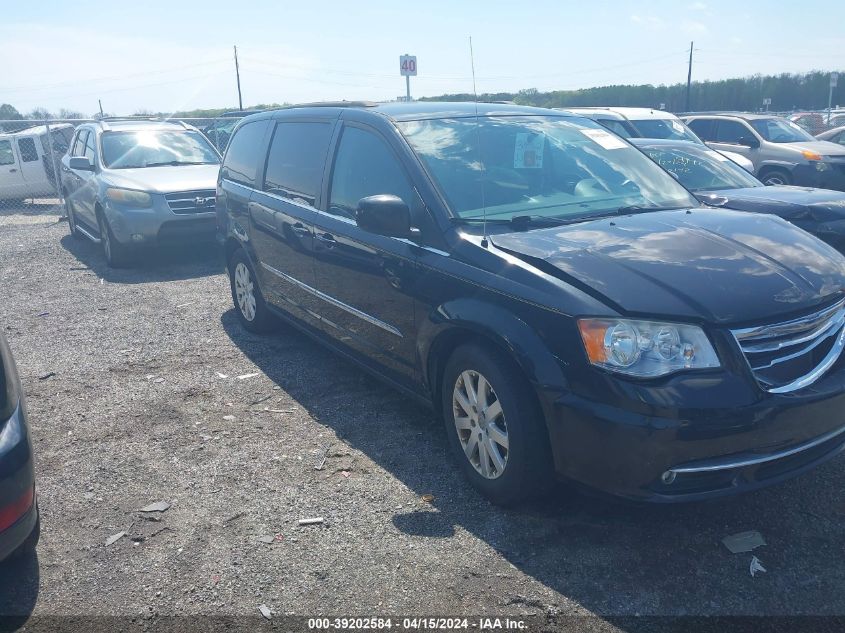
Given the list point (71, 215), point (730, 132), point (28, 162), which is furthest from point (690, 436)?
point (28, 162)

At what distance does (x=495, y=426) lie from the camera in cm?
354

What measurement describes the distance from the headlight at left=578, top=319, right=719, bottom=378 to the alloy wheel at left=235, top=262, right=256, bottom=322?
4.12m

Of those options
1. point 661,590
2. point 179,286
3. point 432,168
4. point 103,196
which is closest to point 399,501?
point 661,590

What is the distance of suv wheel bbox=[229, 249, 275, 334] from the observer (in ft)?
21.2

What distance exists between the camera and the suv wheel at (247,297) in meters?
6.46

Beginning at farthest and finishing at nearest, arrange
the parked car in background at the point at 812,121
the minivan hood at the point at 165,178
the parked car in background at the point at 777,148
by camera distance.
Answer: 1. the parked car in background at the point at 812,121
2. the parked car in background at the point at 777,148
3. the minivan hood at the point at 165,178

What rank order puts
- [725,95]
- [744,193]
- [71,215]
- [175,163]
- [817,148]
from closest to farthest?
[744,193] → [175,163] → [71,215] → [817,148] → [725,95]

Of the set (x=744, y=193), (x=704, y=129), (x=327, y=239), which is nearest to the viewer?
(x=327, y=239)

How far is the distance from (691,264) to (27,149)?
58.5 feet

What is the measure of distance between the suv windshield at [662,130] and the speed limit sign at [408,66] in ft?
31.0

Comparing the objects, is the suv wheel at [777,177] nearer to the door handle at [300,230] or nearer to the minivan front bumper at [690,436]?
the door handle at [300,230]

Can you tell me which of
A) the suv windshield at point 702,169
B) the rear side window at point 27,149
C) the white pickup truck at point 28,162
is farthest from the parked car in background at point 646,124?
the rear side window at point 27,149

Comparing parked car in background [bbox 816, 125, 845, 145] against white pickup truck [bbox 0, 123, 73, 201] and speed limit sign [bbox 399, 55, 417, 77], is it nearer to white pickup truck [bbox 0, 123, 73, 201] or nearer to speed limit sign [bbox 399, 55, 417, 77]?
speed limit sign [bbox 399, 55, 417, 77]

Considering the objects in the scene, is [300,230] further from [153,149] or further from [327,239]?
[153,149]
